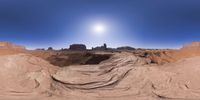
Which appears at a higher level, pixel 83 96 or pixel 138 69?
pixel 138 69

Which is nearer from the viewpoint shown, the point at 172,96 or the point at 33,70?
the point at 172,96

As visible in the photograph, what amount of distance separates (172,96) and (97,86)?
1.73 m

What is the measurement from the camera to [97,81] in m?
7.28

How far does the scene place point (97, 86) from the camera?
23.4 feet

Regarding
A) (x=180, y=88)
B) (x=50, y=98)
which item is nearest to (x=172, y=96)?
(x=180, y=88)

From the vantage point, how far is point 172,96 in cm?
665

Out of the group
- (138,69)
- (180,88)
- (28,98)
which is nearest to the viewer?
(28,98)

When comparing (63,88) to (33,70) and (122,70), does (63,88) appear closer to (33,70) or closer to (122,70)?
(33,70)

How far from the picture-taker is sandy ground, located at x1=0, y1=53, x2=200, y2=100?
6.75m

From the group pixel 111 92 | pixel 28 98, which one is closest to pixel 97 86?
pixel 111 92

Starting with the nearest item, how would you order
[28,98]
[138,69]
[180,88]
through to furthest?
[28,98], [180,88], [138,69]

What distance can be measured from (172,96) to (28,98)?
10.3 ft

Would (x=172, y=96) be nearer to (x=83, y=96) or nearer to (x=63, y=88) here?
(x=83, y=96)

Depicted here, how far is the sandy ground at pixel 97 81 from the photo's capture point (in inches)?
266
